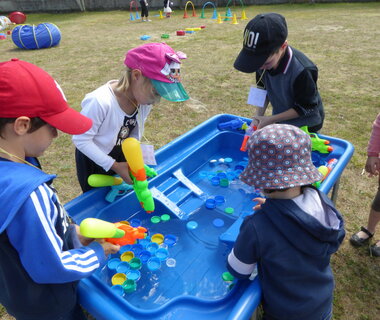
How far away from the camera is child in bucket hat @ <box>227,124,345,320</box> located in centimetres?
92

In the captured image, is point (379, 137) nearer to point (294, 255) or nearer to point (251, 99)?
point (251, 99)

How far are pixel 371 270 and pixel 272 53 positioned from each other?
1.28 meters

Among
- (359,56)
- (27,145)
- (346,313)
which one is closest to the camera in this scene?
(27,145)

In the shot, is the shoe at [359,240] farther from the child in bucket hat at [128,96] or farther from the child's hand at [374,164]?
the child in bucket hat at [128,96]

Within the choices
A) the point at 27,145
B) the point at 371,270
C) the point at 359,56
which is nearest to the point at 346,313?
the point at 371,270

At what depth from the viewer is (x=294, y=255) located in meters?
0.95

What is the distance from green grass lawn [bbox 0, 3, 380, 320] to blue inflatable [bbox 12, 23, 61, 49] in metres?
0.20

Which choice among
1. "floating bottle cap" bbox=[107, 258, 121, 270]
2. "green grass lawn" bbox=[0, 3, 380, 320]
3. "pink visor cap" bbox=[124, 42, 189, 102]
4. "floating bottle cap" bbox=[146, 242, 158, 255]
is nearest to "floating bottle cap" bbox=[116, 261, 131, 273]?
"floating bottle cap" bbox=[107, 258, 121, 270]

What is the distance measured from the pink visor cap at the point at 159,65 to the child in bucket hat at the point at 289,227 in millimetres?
535

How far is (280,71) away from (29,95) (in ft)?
4.35

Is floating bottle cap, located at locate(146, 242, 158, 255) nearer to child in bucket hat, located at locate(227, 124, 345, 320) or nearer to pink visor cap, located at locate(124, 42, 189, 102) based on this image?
child in bucket hat, located at locate(227, 124, 345, 320)

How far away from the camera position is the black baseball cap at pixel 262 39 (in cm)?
148

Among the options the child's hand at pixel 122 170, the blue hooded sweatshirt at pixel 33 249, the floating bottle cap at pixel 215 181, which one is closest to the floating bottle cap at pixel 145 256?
the child's hand at pixel 122 170

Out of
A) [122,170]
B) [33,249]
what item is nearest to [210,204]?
[122,170]
